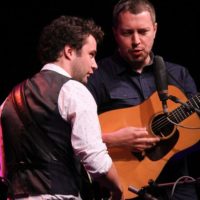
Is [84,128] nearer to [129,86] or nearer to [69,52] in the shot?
[69,52]

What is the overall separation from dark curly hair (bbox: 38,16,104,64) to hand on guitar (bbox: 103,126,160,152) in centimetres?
68

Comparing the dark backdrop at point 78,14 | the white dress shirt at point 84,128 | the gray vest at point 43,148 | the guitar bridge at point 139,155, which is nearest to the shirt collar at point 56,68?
the gray vest at point 43,148

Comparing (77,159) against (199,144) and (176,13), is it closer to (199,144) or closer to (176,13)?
(199,144)

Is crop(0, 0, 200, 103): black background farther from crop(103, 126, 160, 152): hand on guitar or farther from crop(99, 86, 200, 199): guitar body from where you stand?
crop(103, 126, 160, 152): hand on guitar

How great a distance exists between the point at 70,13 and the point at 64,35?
5.51 feet

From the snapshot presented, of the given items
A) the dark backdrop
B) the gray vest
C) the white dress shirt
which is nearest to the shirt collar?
the gray vest

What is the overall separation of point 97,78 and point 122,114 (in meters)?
0.32

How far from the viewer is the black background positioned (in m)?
4.42

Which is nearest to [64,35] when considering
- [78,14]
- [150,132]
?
[150,132]

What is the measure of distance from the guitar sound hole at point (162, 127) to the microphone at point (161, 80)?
244 mm

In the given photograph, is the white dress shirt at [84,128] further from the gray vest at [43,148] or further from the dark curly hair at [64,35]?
the dark curly hair at [64,35]

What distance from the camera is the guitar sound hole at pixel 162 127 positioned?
3438 mm

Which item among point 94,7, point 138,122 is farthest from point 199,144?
point 94,7

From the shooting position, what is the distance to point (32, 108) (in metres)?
2.62
